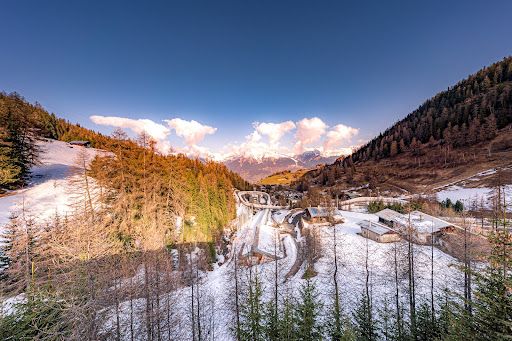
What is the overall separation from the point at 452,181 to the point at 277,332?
364 ft

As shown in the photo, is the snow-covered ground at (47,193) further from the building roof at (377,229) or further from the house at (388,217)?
the house at (388,217)

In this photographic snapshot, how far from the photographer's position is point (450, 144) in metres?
126

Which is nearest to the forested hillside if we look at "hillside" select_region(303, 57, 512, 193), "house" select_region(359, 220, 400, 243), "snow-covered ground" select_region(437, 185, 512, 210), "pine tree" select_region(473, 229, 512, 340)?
"hillside" select_region(303, 57, 512, 193)

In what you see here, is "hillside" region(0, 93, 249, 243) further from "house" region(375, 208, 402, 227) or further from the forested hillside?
the forested hillside

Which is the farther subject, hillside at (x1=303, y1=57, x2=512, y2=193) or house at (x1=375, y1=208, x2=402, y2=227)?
hillside at (x1=303, y1=57, x2=512, y2=193)

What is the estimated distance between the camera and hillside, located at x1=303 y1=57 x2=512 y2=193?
101 meters

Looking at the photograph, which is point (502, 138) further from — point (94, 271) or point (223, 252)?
point (94, 271)

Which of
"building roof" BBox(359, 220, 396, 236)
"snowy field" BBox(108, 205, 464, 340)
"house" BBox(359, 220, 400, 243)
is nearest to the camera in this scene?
"snowy field" BBox(108, 205, 464, 340)

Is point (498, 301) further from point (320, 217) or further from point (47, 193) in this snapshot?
point (47, 193)

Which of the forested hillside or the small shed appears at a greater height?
the forested hillside

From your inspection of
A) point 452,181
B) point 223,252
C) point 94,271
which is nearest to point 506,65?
point 452,181

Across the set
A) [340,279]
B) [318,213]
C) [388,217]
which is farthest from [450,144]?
[340,279]

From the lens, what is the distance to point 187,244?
35.1m

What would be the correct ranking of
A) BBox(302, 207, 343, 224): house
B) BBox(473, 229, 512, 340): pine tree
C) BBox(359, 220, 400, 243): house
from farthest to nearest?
BBox(302, 207, 343, 224): house < BBox(359, 220, 400, 243): house < BBox(473, 229, 512, 340): pine tree
